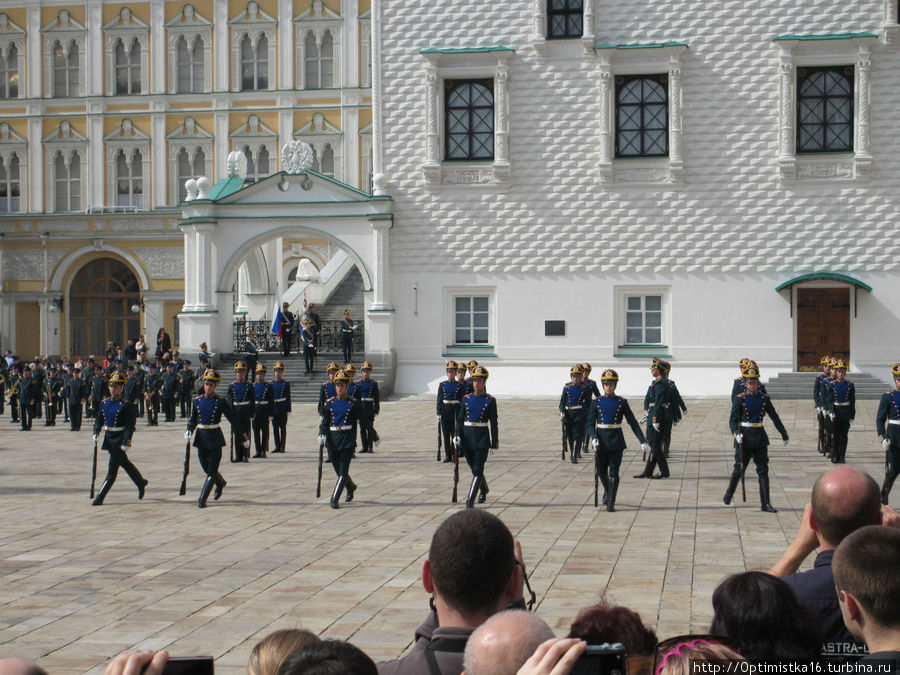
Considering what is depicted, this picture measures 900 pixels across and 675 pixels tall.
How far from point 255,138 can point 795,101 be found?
2352 cm

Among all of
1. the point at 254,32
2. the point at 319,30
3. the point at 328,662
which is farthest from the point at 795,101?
the point at 328,662

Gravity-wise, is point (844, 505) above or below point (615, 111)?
below

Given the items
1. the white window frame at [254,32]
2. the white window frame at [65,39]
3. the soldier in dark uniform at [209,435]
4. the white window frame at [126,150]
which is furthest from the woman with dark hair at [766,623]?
the white window frame at [65,39]

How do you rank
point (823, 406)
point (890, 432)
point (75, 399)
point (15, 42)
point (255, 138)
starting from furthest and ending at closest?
point (15, 42), point (255, 138), point (75, 399), point (823, 406), point (890, 432)

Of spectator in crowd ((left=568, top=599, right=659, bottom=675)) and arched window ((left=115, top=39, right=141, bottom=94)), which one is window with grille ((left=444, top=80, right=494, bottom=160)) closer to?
arched window ((left=115, top=39, right=141, bottom=94))

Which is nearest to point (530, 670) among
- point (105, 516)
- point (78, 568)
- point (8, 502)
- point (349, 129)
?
point (78, 568)

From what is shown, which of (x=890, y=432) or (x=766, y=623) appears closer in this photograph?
(x=766, y=623)

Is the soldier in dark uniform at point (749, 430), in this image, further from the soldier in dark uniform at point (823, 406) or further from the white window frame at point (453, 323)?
the white window frame at point (453, 323)

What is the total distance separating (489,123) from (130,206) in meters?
20.3

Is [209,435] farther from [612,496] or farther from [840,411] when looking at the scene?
[840,411]

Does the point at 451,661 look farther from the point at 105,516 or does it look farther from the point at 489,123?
the point at 489,123

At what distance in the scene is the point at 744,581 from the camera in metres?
4.35

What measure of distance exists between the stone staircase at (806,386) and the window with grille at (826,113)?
6.11 meters

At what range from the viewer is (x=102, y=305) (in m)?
48.5
